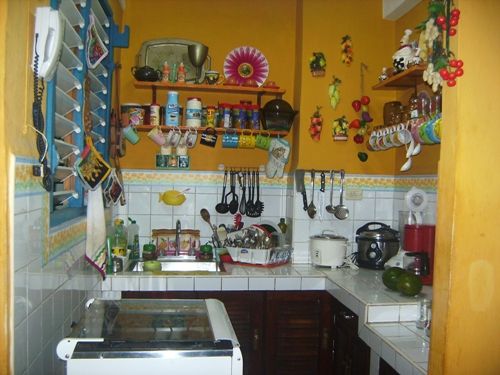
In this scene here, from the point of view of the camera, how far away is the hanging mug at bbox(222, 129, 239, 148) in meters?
2.88

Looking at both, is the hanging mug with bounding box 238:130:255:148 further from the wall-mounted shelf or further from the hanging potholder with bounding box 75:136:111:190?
the hanging potholder with bounding box 75:136:111:190

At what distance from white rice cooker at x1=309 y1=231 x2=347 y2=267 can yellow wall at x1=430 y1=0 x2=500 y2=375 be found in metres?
1.47

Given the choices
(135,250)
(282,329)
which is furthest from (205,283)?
(135,250)

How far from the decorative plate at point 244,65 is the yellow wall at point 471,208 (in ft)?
6.44

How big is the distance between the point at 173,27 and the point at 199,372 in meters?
2.42

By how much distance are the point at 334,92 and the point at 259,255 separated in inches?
45.7

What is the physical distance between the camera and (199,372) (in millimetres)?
A: 1200

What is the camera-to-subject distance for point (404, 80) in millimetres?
2580

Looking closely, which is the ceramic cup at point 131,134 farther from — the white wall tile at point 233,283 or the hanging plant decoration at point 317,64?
the hanging plant decoration at point 317,64

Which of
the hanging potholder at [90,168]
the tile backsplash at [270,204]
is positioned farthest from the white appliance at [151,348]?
the tile backsplash at [270,204]

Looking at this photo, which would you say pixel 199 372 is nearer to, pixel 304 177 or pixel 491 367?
pixel 491 367

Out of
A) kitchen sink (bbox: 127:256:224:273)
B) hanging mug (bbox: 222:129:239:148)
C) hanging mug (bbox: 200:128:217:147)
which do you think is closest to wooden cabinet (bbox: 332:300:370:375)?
kitchen sink (bbox: 127:256:224:273)

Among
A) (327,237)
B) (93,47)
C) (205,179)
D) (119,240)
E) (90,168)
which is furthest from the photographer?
(205,179)

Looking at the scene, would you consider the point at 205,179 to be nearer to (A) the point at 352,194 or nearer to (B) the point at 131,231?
(B) the point at 131,231
